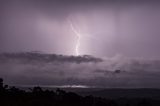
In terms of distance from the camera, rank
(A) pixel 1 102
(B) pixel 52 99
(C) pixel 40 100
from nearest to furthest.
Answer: (A) pixel 1 102 < (C) pixel 40 100 < (B) pixel 52 99

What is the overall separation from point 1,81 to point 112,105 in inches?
1220

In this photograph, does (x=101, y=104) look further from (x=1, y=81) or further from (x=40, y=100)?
(x=1, y=81)

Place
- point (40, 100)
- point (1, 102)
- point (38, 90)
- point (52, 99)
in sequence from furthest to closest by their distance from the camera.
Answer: point (38, 90), point (52, 99), point (40, 100), point (1, 102)

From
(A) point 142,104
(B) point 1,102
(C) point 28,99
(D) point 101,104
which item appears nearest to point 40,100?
(C) point 28,99

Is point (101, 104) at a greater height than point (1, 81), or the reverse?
point (1, 81)

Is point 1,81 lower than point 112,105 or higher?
higher

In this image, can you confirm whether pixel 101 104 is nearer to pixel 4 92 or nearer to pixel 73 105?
pixel 73 105

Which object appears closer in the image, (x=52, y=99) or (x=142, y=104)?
(x=52, y=99)

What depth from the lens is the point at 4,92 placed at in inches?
4070

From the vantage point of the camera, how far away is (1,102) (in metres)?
86.9

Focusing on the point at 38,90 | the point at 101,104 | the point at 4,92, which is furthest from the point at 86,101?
the point at 4,92

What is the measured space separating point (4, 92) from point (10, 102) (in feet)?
48.7

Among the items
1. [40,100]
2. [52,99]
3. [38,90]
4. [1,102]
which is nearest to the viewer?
[1,102]

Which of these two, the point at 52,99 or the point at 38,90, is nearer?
the point at 52,99
